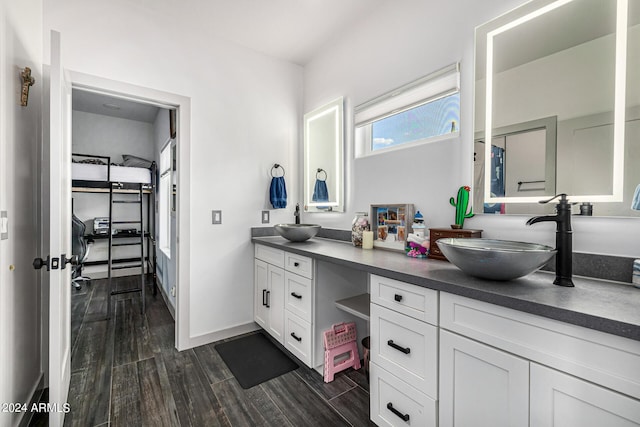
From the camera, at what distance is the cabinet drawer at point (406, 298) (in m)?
1.20

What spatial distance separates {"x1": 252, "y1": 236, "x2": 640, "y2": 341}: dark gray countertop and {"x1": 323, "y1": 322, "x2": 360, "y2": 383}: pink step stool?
70 cm

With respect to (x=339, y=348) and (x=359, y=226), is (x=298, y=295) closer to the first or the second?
(x=339, y=348)

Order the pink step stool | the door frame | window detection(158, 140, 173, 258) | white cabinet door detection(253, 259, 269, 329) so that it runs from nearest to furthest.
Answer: the pink step stool, the door frame, white cabinet door detection(253, 259, 269, 329), window detection(158, 140, 173, 258)

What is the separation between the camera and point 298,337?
2.07 metres

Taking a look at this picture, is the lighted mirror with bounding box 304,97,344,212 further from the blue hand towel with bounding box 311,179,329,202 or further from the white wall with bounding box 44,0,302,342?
the white wall with bounding box 44,0,302,342

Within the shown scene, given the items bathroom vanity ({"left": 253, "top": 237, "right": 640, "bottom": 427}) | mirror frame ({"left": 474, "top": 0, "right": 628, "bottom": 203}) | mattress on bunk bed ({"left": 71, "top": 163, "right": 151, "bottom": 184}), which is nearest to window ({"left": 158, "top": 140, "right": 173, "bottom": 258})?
mattress on bunk bed ({"left": 71, "top": 163, "right": 151, "bottom": 184})

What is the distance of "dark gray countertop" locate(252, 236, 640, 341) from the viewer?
0.78m

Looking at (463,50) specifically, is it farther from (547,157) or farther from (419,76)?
(547,157)

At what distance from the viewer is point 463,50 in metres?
1.69

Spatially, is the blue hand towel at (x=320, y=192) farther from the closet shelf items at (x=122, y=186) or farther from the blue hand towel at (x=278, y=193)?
the closet shelf items at (x=122, y=186)

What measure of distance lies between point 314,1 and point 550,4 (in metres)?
1.50

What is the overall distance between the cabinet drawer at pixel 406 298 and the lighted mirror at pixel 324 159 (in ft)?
3.93

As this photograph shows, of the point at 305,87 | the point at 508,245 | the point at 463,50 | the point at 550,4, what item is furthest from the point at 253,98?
the point at 508,245

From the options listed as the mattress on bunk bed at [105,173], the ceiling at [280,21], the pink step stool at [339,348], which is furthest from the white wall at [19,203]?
the mattress on bunk bed at [105,173]
